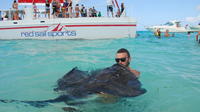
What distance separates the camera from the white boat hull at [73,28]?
15555 millimetres

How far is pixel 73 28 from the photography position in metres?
15.7

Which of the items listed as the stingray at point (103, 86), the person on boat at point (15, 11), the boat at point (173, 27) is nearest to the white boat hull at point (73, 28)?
the person on boat at point (15, 11)

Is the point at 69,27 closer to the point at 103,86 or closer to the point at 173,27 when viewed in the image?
the point at 103,86

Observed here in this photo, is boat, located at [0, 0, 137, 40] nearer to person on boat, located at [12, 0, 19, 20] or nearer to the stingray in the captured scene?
person on boat, located at [12, 0, 19, 20]

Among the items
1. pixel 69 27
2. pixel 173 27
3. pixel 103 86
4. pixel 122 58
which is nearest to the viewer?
pixel 103 86

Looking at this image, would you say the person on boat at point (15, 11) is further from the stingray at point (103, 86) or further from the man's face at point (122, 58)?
the man's face at point (122, 58)

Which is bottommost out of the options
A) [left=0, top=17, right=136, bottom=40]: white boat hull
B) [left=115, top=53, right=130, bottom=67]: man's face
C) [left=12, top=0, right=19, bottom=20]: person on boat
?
[left=115, top=53, right=130, bottom=67]: man's face

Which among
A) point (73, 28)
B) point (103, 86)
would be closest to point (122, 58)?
point (103, 86)

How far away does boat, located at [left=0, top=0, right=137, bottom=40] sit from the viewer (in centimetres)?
1555

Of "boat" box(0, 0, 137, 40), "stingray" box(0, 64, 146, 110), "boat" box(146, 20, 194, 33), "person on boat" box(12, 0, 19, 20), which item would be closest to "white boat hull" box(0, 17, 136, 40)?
"boat" box(0, 0, 137, 40)

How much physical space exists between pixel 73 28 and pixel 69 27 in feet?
0.97

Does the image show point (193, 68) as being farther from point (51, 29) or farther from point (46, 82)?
point (51, 29)

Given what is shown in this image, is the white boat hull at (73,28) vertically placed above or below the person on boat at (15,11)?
below

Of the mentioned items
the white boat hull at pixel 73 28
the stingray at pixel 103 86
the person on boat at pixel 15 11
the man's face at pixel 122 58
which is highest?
the person on boat at pixel 15 11
